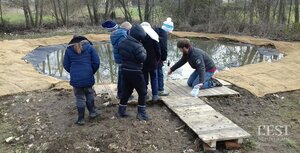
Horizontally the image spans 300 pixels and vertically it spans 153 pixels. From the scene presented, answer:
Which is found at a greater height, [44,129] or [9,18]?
[9,18]

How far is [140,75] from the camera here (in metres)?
5.28

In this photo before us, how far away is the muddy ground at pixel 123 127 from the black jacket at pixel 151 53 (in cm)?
76

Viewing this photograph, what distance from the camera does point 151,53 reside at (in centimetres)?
586

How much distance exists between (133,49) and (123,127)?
3.91 feet

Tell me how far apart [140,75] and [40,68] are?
593 centimetres

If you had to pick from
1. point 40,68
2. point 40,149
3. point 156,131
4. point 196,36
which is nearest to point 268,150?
point 156,131

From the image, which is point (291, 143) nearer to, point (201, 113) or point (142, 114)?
point (201, 113)

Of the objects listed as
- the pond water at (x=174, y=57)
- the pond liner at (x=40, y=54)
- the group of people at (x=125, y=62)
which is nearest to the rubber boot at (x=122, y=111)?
the group of people at (x=125, y=62)

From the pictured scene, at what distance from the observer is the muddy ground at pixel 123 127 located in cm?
491

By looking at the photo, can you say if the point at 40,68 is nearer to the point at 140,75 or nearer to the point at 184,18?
Answer: the point at 140,75

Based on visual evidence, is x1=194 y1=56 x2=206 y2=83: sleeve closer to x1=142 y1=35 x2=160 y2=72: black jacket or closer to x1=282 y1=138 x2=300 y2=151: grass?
x1=142 y1=35 x2=160 y2=72: black jacket

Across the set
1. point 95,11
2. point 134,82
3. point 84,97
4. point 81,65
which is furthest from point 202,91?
point 95,11

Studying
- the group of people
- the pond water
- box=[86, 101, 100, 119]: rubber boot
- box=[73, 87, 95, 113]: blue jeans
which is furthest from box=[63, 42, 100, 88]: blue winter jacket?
the pond water

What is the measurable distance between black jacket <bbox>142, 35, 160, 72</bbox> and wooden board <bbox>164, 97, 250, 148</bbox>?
2.50 ft
